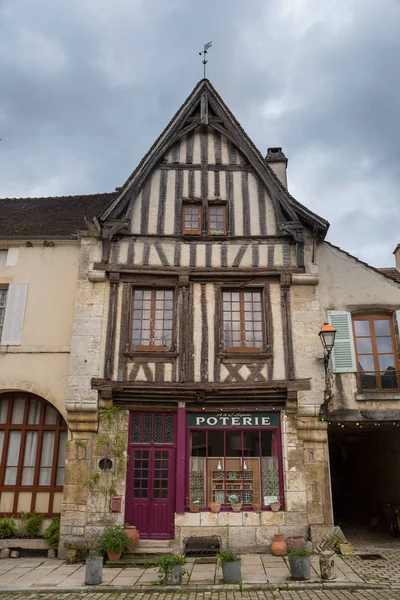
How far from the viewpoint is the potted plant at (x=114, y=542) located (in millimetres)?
7281

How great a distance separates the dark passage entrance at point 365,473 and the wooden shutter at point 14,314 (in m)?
6.26

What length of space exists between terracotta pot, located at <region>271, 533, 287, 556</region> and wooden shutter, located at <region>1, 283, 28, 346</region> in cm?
580

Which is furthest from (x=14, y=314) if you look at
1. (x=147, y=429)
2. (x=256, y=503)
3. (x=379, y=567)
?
(x=379, y=567)

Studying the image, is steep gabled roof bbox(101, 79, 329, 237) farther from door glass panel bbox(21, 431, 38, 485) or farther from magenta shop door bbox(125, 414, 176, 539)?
door glass panel bbox(21, 431, 38, 485)

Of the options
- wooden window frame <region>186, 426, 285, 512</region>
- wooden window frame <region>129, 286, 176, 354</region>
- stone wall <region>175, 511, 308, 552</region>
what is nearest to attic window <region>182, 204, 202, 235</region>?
wooden window frame <region>129, 286, 176, 354</region>

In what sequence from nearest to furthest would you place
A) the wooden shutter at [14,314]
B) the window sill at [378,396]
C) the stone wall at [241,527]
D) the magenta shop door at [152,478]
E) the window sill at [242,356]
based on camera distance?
the stone wall at [241,527]
the magenta shop door at [152,478]
the window sill at [378,396]
the window sill at [242,356]
the wooden shutter at [14,314]

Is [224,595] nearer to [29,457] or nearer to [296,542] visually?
[296,542]

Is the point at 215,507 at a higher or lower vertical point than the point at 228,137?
lower

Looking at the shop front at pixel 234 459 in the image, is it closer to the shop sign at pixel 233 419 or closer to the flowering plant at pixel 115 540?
the shop sign at pixel 233 419

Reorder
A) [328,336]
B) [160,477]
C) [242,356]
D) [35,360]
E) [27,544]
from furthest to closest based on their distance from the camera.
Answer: [35,360] < [242,356] < [160,477] < [27,544] < [328,336]

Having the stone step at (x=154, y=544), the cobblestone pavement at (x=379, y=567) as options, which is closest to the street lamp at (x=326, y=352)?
the cobblestone pavement at (x=379, y=567)

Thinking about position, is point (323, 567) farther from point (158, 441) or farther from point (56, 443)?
point (56, 443)

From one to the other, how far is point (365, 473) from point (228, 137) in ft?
29.0

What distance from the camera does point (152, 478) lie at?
8359 millimetres
